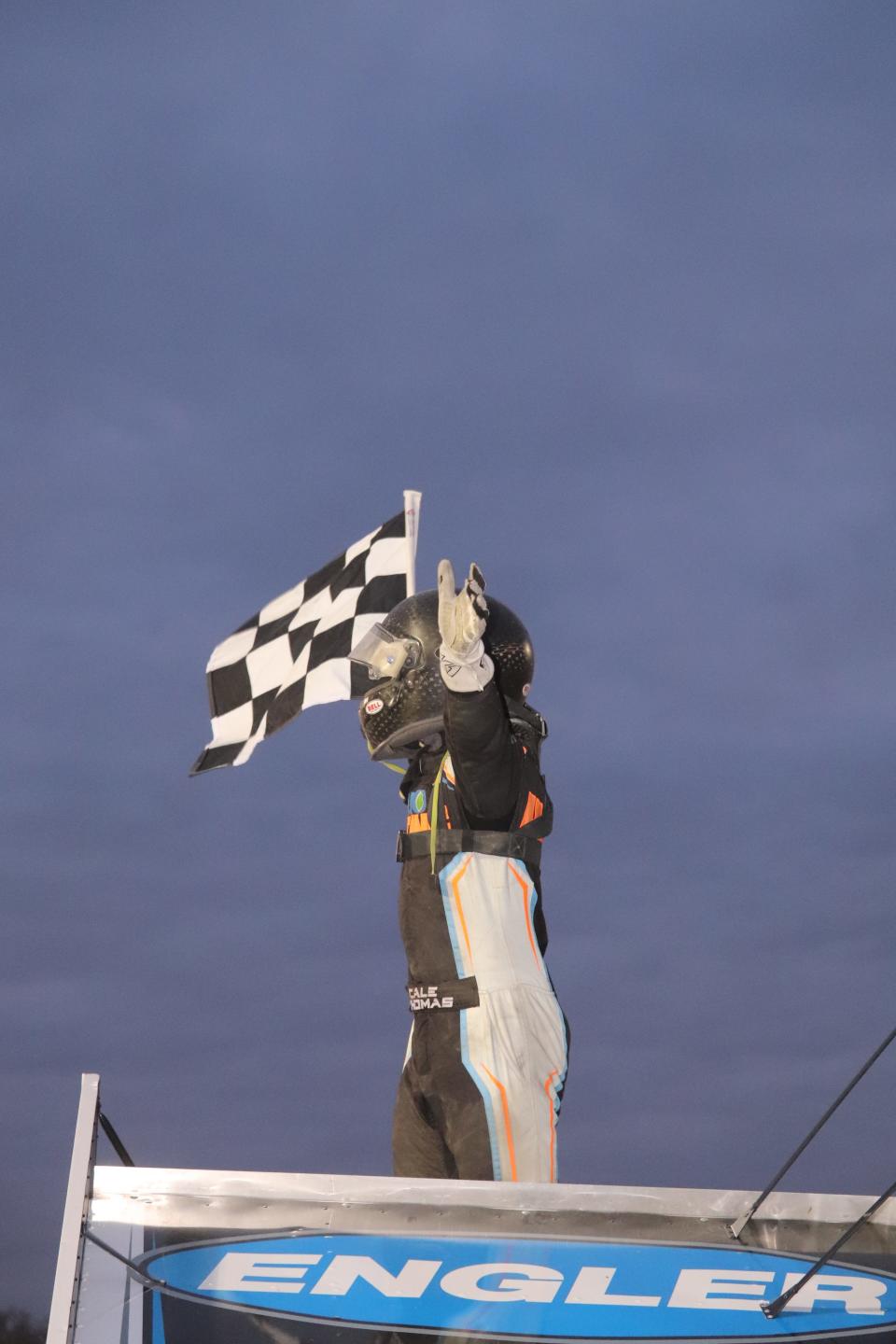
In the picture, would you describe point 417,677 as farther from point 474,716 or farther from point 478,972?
point 478,972

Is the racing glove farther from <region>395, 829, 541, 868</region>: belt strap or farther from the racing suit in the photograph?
<region>395, 829, 541, 868</region>: belt strap

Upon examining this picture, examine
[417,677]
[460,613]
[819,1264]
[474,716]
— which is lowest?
[819,1264]

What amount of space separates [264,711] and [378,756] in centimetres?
159

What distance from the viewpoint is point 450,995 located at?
4551mm

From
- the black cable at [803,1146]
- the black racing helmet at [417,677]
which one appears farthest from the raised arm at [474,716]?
the black cable at [803,1146]

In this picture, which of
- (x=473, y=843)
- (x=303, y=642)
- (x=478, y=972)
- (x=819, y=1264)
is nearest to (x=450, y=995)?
(x=478, y=972)

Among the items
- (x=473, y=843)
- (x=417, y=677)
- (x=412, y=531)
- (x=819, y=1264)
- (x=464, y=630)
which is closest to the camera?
(x=819, y=1264)

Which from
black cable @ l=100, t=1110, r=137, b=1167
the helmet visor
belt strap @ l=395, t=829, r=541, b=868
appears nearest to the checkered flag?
the helmet visor

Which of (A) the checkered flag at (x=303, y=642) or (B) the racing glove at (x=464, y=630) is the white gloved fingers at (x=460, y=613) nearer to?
(B) the racing glove at (x=464, y=630)

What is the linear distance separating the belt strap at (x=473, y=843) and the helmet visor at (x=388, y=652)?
0.71m

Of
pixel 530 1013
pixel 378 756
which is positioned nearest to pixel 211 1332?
pixel 530 1013

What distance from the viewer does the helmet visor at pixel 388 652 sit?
528cm

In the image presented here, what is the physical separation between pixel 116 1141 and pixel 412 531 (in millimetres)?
4221

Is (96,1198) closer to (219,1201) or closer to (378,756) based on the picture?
(219,1201)
